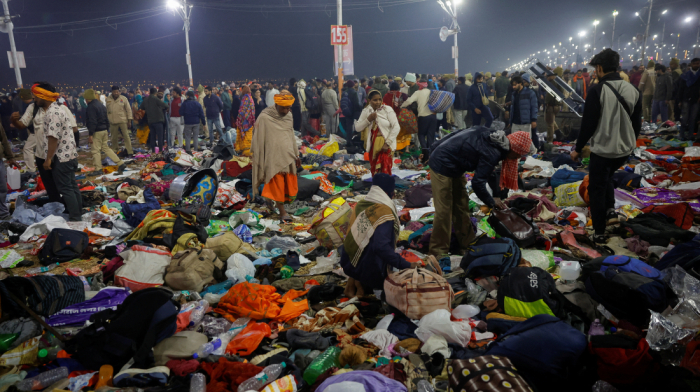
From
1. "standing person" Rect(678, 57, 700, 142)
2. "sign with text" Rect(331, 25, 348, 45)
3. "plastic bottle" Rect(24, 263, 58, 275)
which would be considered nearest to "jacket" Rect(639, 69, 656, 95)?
"standing person" Rect(678, 57, 700, 142)

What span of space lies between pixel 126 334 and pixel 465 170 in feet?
11.4

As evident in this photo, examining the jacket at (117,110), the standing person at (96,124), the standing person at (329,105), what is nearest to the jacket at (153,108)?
the jacket at (117,110)

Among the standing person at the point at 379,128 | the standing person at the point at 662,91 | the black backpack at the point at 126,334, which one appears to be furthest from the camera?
the standing person at the point at 662,91

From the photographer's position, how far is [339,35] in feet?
44.9

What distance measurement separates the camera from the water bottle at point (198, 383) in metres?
2.73

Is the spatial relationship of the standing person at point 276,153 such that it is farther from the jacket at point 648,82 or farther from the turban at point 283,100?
the jacket at point 648,82

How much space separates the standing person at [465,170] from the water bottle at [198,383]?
295 centimetres

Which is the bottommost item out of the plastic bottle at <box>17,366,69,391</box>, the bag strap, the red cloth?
the plastic bottle at <box>17,366,69,391</box>

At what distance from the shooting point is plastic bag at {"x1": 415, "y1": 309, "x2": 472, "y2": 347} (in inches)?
124

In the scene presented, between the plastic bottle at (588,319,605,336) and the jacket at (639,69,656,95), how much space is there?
513 inches

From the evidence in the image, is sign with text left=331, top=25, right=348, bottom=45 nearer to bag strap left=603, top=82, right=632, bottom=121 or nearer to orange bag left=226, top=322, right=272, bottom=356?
bag strap left=603, top=82, right=632, bottom=121

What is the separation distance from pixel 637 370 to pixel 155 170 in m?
9.87

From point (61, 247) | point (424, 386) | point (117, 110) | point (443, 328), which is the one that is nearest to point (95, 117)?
point (117, 110)

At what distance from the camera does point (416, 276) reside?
3455 mm
